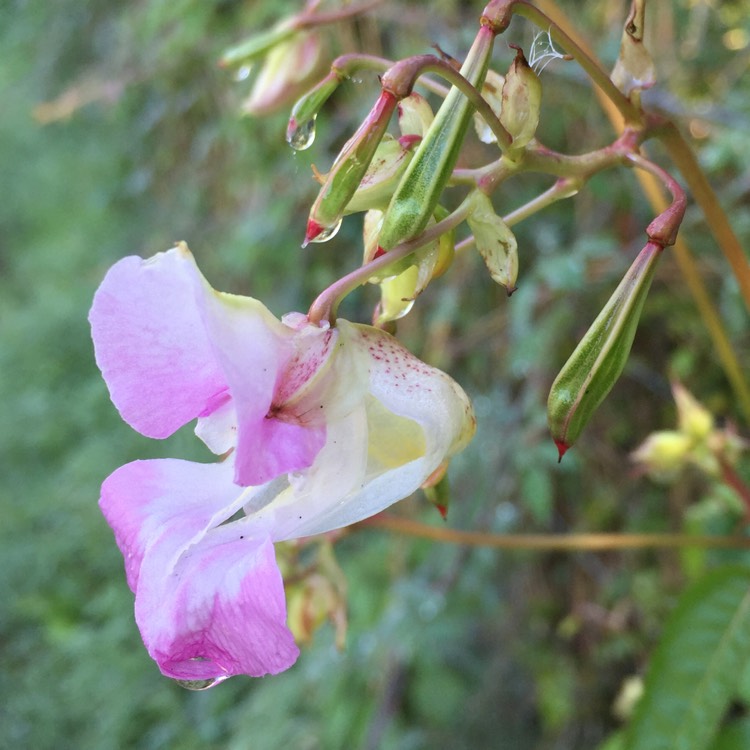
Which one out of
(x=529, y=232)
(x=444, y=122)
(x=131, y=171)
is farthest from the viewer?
(x=131, y=171)

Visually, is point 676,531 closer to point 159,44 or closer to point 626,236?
point 626,236

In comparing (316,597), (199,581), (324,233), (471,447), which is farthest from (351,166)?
(471,447)

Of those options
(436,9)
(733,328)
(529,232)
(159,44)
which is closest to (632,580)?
(733,328)

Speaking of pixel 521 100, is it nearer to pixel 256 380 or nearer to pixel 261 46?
pixel 256 380

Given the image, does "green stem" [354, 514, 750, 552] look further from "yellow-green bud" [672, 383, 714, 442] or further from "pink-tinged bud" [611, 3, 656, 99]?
"pink-tinged bud" [611, 3, 656, 99]

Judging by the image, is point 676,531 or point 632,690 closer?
point 632,690

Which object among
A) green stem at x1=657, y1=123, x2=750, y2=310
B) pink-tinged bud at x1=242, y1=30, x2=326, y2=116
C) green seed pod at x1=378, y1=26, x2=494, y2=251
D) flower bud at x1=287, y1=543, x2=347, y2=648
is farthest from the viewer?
pink-tinged bud at x1=242, y1=30, x2=326, y2=116

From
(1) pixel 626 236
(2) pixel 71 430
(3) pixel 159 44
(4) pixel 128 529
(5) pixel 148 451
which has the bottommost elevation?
(2) pixel 71 430

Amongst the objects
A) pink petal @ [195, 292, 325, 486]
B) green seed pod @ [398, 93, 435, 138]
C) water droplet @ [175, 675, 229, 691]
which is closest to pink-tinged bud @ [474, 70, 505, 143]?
green seed pod @ [398, 93, 435, 138]
